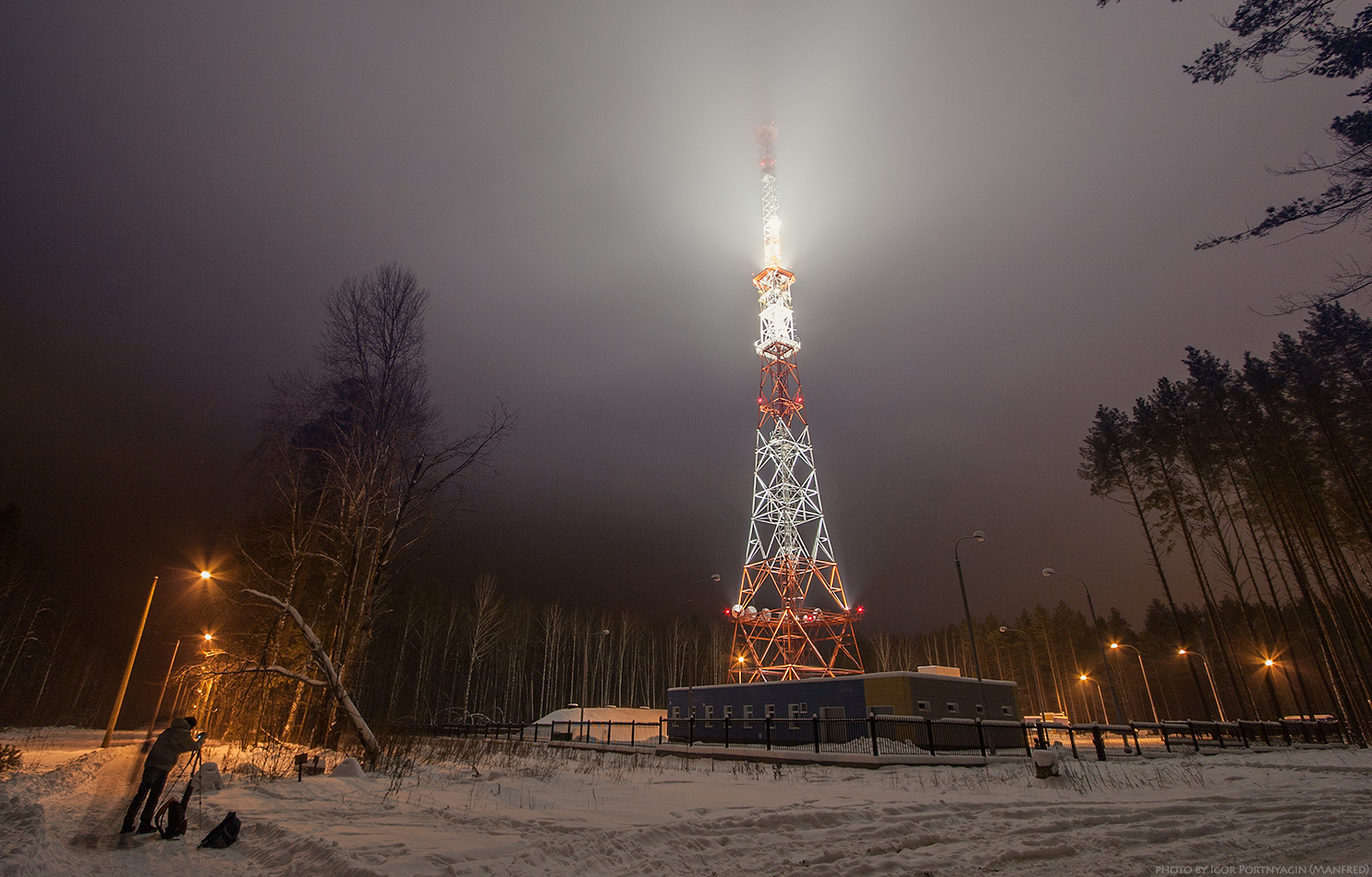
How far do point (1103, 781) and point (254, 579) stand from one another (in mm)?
24805

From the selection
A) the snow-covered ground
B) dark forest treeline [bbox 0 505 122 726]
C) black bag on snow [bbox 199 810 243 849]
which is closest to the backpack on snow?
the snow-covered ground

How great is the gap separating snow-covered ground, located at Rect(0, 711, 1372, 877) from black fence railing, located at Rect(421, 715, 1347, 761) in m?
6.84

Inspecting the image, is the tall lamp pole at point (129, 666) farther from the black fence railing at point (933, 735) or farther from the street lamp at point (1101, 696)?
the street lamp at point (1101, 696)

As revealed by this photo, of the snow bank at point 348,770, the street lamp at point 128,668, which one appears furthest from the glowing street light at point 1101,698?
the street lamp at point 128,668

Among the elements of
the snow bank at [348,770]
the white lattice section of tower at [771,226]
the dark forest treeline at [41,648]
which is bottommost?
the snow bank at [348,770]

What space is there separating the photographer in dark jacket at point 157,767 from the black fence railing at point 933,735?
1407 centimetres

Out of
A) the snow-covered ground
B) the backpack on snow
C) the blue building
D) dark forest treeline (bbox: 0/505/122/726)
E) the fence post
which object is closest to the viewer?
the snow-covered ground

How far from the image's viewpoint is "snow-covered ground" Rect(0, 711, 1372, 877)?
5.68 metres

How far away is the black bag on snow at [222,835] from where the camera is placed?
6.44m

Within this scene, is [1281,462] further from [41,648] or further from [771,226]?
[41,648]

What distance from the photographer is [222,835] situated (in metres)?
6.46

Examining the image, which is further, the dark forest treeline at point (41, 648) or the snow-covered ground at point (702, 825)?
the dark forest treeline at point (41, 648)

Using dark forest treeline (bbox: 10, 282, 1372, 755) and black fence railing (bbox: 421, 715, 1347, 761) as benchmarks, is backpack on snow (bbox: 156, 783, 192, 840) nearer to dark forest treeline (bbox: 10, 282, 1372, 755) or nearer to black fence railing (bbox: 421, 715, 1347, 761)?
dark forest treeline (bbox: 10, 282, 1372, 755)

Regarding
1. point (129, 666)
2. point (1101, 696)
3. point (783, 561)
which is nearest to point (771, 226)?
point (783, 561)
